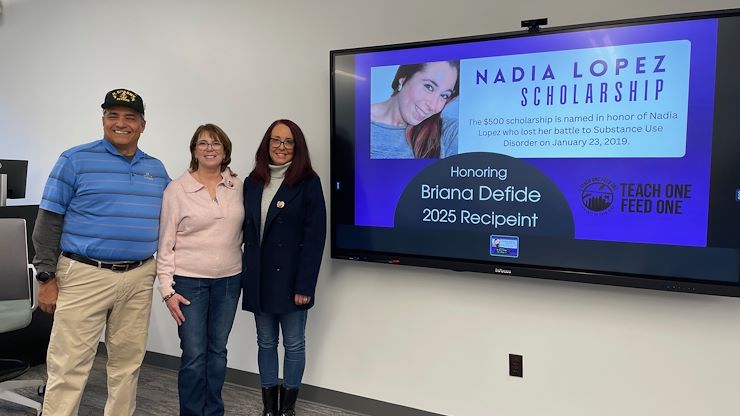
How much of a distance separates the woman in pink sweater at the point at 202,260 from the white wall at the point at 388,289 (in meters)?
0.62

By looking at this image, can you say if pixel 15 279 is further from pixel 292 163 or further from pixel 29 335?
pixel 292 163

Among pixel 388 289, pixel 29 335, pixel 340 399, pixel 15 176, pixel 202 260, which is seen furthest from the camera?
pixel 15 176

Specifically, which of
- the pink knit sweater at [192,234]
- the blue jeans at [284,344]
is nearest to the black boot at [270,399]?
the blue jeans at [284,344]

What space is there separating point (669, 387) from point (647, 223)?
75 cm

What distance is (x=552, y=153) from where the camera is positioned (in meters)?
2.27

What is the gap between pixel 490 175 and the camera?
2381mm

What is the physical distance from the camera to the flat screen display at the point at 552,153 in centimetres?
202

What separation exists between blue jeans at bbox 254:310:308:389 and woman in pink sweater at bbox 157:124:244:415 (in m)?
0.19

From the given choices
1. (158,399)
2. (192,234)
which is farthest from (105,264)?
(158,399)

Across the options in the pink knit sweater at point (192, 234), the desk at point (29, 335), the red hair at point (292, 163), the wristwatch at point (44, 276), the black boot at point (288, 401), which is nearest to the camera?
the wristwatch at point (44, 276)

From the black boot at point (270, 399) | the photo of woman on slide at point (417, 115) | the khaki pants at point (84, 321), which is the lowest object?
the black boot at point (270, 399)

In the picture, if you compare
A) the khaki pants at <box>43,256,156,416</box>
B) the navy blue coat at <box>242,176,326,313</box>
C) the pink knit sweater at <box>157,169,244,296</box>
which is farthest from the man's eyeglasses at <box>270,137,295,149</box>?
the khaki pants at <box>43,256,156,416</box>

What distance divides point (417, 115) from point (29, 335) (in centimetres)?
297

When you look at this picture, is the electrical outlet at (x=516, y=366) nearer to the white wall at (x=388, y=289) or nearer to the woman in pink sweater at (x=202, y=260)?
the white wall at (x=388, y=289)
